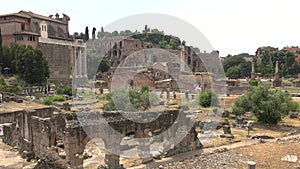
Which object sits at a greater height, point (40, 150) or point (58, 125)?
point (58, 125)

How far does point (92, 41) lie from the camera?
113 meters

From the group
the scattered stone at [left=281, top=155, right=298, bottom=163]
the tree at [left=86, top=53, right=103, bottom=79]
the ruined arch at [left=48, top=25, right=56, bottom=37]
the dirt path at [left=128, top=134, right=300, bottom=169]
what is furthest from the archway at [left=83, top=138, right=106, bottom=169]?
the tree at [left=86, top=53, right=103, bottom=79]

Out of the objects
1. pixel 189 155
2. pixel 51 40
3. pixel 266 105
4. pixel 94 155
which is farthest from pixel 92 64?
pixel 189 155

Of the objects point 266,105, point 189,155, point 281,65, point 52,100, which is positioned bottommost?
point 189,155

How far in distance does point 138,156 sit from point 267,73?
81030mm

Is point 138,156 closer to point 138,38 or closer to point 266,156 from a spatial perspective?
point 266,156

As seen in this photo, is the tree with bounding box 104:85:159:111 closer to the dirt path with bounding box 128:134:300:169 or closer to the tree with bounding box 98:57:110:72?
the dirt path with bounding box 128:134:300:169

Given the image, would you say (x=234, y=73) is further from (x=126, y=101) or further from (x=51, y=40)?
(x=126, y=101)

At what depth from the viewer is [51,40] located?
216 feet

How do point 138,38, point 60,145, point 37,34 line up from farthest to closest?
point 138,38
point 37,34
point 60,145

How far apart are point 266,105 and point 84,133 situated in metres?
23.5

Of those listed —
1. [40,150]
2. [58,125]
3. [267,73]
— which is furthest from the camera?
[267,73]

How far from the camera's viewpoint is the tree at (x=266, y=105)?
34875mm

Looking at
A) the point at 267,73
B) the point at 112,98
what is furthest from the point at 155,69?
the point at 112,98
